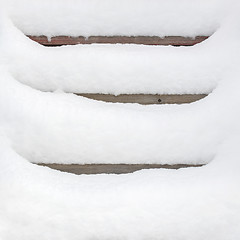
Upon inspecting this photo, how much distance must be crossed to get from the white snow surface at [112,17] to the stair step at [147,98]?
12.3 inches

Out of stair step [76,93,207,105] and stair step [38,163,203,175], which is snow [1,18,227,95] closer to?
stair step [76,93,207,105]

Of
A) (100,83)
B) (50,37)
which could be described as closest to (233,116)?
(100,83)

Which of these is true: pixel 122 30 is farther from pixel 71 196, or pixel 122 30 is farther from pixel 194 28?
pixel 71 196

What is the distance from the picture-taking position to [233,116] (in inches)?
79.6

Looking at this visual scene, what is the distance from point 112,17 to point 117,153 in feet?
2.24

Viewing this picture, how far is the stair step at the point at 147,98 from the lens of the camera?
2109 millimetres

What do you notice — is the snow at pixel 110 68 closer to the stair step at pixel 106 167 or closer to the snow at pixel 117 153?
the snow at pixel 117 153

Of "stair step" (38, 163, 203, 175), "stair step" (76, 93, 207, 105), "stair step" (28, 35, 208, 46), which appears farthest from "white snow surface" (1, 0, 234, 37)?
"stair step" (38, 163, 203, 175)

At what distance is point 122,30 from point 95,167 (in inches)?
27.5

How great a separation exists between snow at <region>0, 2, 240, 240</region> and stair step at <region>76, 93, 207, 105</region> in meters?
0.05

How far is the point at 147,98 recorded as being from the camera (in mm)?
2119

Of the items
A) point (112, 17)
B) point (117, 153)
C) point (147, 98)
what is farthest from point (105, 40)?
point (117, 153)

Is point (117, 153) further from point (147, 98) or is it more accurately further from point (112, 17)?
point (112, 17)

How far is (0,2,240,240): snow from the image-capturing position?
6.20 ft
